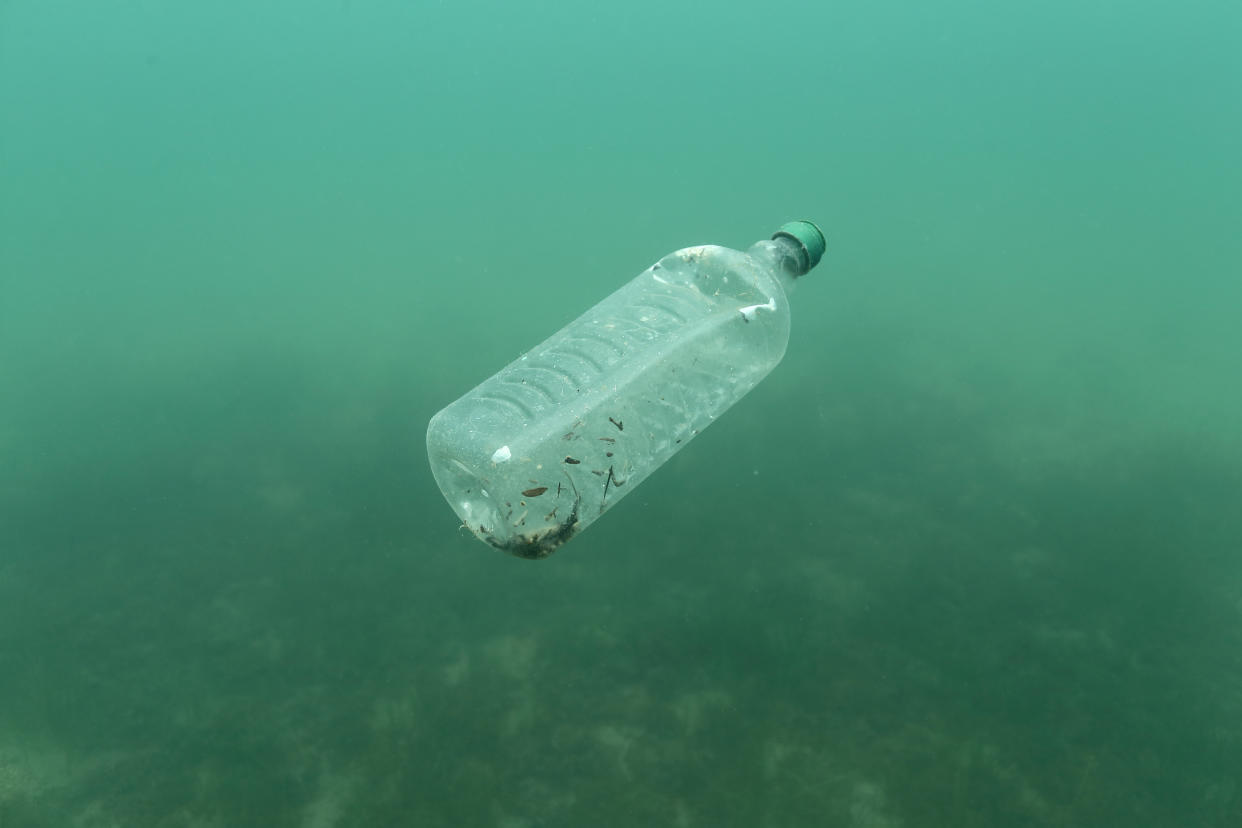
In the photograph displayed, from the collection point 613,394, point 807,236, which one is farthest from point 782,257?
point 613,394

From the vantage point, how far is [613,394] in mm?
2441

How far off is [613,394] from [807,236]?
3.04ft

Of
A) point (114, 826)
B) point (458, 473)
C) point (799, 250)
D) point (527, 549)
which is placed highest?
point (799, 250)

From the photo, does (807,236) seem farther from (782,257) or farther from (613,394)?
(613,394)

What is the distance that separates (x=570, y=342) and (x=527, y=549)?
0.72 meters

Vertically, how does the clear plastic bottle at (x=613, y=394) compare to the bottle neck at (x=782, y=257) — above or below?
below

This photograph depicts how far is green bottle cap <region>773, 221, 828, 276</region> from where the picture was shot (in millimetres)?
2772

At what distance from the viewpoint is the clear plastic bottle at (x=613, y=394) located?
7.41ft

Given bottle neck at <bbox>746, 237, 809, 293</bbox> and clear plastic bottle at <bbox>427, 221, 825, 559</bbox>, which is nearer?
clear plastic bottle at <bbox>427, 221, 825, 559</bbox>

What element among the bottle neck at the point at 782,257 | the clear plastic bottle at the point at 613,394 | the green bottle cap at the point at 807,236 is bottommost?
the clear plastic bottle at the point at 613,394

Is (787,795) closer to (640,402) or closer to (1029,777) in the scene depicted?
(1029,777)

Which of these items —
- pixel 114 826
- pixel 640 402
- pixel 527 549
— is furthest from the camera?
pixel 114 826

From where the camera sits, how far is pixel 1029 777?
2.72 m

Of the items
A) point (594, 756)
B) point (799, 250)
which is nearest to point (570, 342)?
point (799, 250)
